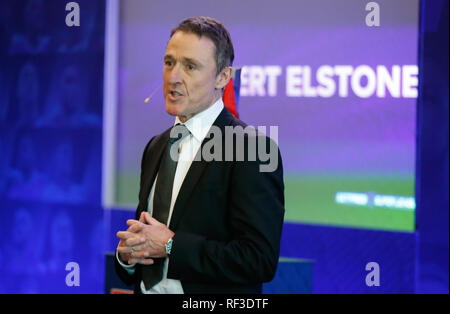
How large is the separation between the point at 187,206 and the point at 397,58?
2425 mm

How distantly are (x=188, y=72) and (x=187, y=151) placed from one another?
0.23 metres

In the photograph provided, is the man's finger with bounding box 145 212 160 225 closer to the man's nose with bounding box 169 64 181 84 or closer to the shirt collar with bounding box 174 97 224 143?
the shirt collar with bounding box 174 97 224 143

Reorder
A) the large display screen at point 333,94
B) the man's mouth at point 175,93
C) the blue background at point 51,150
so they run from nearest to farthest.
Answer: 1. the man's mouth at point 175,93
2. the large display screen at point 333,94
3. the blue background at point 51,150

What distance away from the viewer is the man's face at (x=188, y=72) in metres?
1.72

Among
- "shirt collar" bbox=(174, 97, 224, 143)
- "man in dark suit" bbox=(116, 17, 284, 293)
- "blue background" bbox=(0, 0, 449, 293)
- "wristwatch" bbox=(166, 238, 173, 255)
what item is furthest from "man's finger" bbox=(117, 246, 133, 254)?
"blue background" bbox=(0, 0, 449, 293)

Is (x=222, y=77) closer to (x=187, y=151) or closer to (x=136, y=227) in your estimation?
(x=187, y=151)

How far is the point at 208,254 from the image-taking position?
1.64 m

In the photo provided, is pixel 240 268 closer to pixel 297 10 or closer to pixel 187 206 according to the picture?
pixel 187 206

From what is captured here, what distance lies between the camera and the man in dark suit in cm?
164

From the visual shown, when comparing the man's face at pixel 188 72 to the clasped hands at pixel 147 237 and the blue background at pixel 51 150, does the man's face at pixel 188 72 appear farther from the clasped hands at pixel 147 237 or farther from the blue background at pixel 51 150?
the blue background at pixel 51 150

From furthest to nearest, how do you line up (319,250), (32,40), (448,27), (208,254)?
1. (32,40)
2. (319,250)
3. (448,27)
4. (208,254)

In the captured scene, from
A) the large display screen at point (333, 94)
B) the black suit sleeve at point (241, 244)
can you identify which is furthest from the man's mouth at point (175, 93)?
the large display screen at point (333, 94)

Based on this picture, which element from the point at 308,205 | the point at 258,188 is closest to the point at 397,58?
the point at 308,205

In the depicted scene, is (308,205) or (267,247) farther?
(308,205)
